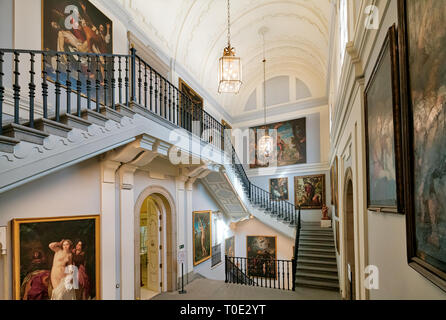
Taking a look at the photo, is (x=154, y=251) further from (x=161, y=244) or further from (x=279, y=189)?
(x=279, y=189)

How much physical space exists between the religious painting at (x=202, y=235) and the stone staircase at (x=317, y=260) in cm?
334

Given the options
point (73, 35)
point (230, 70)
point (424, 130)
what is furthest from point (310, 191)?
point (424, 130)

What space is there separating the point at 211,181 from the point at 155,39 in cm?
523

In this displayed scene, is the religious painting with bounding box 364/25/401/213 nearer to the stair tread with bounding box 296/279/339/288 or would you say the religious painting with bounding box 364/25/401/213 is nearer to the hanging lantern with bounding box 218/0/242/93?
the hanging lantern with bounding box 218/0/242/93

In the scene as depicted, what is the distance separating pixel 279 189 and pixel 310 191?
1558 millimetres

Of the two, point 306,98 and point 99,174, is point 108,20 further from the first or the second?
point 306,98

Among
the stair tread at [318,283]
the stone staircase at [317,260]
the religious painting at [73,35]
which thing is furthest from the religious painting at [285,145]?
the religious painting at [73,35]

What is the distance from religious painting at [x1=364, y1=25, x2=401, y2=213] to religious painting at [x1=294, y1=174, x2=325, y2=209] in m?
9.83

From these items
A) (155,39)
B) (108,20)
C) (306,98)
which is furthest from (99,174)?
(306,98)

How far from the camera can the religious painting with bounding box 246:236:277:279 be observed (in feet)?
36.1

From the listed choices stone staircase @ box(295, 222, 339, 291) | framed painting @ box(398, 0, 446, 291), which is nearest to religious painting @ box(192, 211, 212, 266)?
stone staircase @ box(295, 222, 339, 291)

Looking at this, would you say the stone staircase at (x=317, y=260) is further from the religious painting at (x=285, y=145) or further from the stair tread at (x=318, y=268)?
the religious painting at (x=285, y=145)

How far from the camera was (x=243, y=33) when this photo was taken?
975 cm

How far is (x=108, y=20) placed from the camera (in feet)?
17.7
